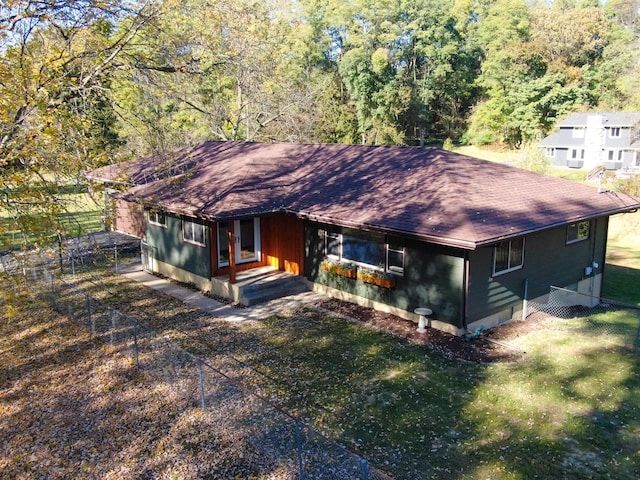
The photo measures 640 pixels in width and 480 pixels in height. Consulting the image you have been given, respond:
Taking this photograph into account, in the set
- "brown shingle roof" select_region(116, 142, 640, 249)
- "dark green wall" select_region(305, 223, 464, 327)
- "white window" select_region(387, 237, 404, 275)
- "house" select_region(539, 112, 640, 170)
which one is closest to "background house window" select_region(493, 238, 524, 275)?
"brown shingle roof" select_region(116, 142, 640, 249)

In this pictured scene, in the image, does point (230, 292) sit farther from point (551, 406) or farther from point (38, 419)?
point (551, 406)

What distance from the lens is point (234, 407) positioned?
9.38 meters

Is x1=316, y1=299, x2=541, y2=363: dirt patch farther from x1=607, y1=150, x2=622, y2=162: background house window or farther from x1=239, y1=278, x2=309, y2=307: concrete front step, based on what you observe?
x1=607, y1=150, x2=622, y2=162: background house window

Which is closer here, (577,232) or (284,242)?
(577,232)

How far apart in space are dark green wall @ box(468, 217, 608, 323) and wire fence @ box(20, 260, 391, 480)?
6.10 m

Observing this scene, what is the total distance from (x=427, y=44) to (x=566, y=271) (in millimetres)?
50533

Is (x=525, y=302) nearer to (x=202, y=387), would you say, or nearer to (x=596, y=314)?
(x=596, y=314)

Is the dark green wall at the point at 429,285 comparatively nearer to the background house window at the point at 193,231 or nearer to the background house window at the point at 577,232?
the background house window at the point at 193,231

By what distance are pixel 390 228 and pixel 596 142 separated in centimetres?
4445

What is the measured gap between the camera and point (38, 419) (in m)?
9.49

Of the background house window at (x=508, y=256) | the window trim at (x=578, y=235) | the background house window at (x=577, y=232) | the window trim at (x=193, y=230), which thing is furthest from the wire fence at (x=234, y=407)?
the background house window at (x=577, y=232)

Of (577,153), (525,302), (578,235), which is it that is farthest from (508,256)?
(577,153)

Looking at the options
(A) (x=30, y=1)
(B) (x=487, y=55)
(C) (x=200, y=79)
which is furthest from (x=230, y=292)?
(B) (x=487, y=55)

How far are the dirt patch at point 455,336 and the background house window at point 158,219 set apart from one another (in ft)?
23.4
